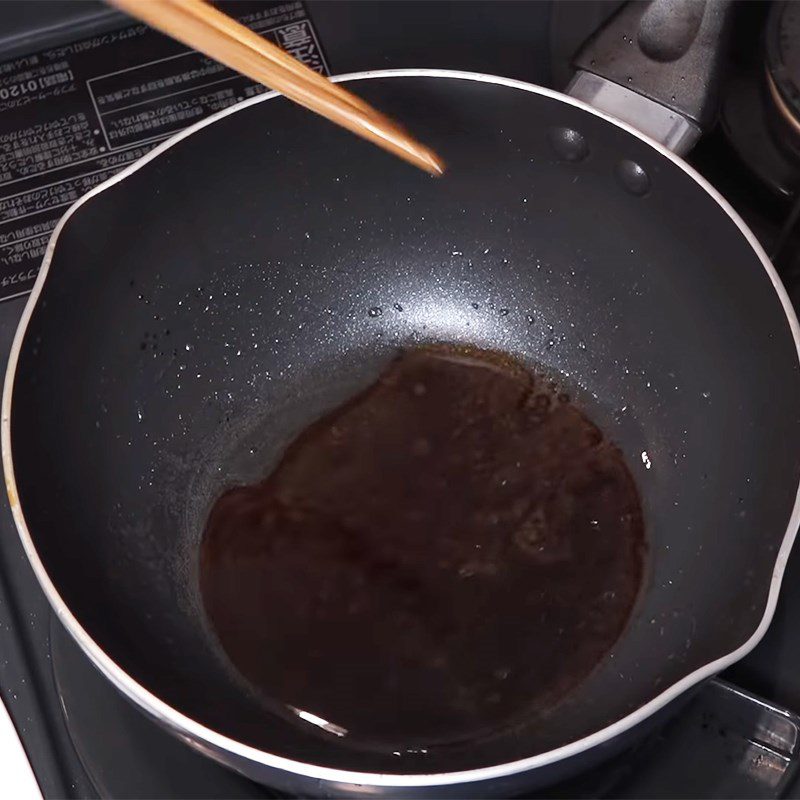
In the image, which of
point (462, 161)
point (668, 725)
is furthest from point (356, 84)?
point (668, 725)

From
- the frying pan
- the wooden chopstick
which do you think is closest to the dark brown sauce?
the frying pan

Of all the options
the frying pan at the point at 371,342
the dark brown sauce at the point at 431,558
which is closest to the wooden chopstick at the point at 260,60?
the frying pan at the point at 371,342

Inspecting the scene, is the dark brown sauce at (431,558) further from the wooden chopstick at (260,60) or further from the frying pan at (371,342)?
the wooden chopstick at (260,60)

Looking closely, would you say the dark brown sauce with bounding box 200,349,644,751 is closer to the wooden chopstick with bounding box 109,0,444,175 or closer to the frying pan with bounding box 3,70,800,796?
the frying pan with bounding box 3,70,800,796

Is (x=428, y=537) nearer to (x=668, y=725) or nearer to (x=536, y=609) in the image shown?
(x=536, y=609)

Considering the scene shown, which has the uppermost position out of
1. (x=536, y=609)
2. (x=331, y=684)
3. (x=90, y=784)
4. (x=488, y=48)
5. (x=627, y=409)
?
(x=488, y=48)

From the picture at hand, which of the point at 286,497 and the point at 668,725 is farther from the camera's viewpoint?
the point at 286,497

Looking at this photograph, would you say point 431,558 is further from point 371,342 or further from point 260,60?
point 260,60
